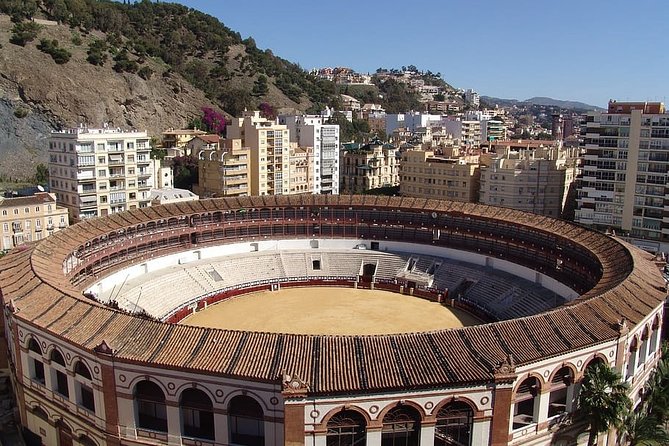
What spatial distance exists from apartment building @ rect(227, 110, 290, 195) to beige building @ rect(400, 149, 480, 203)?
2016cm

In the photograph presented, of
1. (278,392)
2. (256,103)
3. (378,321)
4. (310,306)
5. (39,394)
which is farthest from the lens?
(256,103)

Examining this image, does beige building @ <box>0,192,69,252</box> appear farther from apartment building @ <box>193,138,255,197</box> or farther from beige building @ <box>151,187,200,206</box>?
apartment building @ <box>193,138,255,197</box>

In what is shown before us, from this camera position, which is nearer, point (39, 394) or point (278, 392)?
point (278, 392)

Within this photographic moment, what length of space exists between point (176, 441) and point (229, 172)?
65441 mm

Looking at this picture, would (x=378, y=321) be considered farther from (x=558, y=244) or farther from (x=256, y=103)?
(x=256, y=103)

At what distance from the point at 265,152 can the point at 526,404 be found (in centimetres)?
7115

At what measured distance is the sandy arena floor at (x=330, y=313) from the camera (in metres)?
50.2

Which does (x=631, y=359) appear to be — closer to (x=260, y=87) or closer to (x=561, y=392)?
(x=561, y=392)

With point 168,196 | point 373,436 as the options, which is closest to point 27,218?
point 168,196

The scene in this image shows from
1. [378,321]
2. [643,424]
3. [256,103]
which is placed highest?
[256,103]

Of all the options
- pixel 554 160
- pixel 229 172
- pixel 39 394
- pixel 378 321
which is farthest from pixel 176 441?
pixel 554 160

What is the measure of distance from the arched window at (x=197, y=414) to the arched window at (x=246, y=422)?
0.89 metres

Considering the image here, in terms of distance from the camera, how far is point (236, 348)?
24.5 meters

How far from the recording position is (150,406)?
2561 cm
